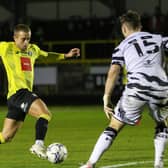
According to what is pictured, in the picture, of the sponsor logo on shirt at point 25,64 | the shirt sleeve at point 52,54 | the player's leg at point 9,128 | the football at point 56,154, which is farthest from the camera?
the shirt sleeve at point 52,54

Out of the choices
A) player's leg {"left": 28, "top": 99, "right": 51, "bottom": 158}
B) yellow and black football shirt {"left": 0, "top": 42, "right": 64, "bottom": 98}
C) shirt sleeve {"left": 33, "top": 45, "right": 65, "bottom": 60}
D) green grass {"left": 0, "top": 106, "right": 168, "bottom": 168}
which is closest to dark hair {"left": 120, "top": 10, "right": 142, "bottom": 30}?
green grass {"left": 0, "top": 106, "right": 168, "bottom": 168}

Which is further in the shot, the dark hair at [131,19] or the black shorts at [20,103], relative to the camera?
the black shorts at [20,103]

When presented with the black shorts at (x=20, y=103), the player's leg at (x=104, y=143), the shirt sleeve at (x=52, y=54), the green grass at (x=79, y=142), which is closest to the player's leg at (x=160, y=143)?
the player's leg at (x=104, y=143)

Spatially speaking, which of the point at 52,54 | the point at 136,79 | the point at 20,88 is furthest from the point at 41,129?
the point at 136,79

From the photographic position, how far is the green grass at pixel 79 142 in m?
9.77

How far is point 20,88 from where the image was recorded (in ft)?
32.4

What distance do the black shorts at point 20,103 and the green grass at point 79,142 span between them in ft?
2.08

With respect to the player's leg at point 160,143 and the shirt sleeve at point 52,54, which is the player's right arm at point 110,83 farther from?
the shirt sleeve at point 52,54

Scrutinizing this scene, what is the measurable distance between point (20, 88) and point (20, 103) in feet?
0.78

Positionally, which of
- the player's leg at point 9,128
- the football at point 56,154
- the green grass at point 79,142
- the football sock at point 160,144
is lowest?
the green grass at point 79,142

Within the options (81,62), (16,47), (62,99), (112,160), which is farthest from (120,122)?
(81,62)

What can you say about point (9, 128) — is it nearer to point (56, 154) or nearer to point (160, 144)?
point (56, 154)

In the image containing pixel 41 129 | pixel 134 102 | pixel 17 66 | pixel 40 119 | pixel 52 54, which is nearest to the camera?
pixel 134 102

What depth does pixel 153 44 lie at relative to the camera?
8.06 m
